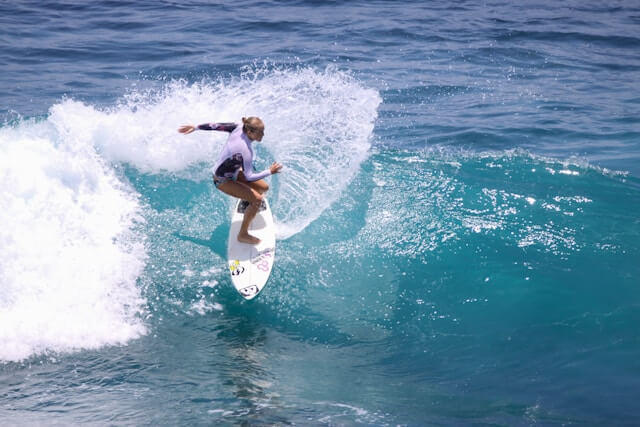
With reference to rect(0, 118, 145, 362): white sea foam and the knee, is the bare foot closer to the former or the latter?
the knee

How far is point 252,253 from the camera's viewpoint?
9.03m

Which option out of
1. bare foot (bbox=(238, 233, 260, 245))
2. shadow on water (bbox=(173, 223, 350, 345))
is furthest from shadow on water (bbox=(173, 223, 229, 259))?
shadow on water (bbox=(173, 223, 350, 345))

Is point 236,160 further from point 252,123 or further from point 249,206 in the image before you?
point 249,206

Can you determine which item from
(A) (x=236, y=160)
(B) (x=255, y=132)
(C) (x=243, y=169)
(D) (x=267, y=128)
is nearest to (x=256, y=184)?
(C) (x=243, y=169)

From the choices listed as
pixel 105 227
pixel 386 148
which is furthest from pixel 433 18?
pixel 105 227

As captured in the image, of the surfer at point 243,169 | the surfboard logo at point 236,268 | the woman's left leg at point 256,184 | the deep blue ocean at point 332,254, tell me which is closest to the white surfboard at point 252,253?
the surfboard logo at point 236,268

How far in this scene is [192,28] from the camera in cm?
2114

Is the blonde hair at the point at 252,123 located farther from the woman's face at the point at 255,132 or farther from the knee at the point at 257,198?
the knee at the point at 257,198

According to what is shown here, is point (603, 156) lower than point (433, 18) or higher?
lower

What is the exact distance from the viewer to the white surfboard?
337 inches

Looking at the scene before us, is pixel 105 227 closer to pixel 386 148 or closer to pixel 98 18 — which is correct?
pixel 386 148

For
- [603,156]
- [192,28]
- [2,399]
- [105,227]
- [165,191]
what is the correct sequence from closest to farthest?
[2,399], [105,227], [165,191], [603,156], [192,28]

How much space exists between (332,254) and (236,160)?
82.0 inches

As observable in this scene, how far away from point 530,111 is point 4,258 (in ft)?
37.0
